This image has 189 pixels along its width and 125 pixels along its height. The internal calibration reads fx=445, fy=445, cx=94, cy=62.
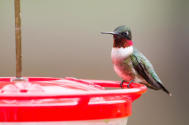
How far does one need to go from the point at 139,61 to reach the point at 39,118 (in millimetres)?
1527

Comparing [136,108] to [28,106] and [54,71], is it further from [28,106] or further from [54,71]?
[28,106]

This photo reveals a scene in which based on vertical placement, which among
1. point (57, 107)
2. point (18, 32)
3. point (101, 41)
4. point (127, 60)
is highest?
point (18, 32)

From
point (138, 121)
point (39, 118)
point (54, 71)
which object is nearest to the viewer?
point (39, 118)

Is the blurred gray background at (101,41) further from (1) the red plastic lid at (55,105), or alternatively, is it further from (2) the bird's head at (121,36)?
(1) the red plastic lid at (55,105)

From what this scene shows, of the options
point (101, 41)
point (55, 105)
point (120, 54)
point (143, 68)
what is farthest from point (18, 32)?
point (101, 41)

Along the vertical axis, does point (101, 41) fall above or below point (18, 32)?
below

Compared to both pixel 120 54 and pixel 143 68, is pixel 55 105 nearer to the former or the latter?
pixel 120 54

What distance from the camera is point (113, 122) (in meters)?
1.36

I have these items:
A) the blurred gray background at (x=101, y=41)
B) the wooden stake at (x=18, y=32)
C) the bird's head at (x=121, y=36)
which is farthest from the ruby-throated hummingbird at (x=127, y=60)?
the blurred gray background at (x=101, y=41)

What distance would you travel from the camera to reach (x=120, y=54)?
263 cm

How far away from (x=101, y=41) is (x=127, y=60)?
73.6 inches

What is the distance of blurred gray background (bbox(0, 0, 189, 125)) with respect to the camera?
14.0 ft

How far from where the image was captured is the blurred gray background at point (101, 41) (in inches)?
168

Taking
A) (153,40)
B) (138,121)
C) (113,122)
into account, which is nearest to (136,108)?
(138,121)
